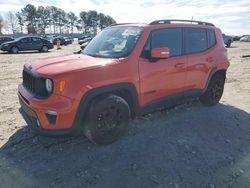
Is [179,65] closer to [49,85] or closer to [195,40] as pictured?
[195,40]

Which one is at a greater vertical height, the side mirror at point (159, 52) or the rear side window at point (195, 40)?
the rear side window at point (195, 40)

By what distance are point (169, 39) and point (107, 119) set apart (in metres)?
1.93

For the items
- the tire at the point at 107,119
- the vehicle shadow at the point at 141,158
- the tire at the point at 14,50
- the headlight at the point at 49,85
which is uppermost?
the headlight at the point at 49,85

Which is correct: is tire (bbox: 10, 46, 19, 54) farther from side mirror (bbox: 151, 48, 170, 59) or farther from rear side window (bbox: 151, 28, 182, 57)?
side mirror (bbox: 151, 48, 170, 59)

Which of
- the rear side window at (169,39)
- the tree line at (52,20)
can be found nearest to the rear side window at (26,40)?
the rear side window at (169,39)

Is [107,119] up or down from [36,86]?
down

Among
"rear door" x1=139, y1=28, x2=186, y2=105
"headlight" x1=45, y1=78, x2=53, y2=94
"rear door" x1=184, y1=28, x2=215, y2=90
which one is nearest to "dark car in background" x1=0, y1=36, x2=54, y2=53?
"rear door" x1=184, y1=28, x2=215, y2=90

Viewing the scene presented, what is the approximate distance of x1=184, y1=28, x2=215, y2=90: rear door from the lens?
5.49 m

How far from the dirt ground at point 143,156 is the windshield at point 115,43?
1.42m

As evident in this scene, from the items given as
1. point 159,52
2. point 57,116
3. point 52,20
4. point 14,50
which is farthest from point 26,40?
point 52,20

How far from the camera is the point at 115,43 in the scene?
4.83 meters

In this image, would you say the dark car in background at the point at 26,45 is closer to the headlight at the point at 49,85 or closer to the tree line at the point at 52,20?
the headlight at the point at 49,85

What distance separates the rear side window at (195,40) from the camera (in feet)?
18.0

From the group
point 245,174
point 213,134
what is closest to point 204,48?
point 213,134
